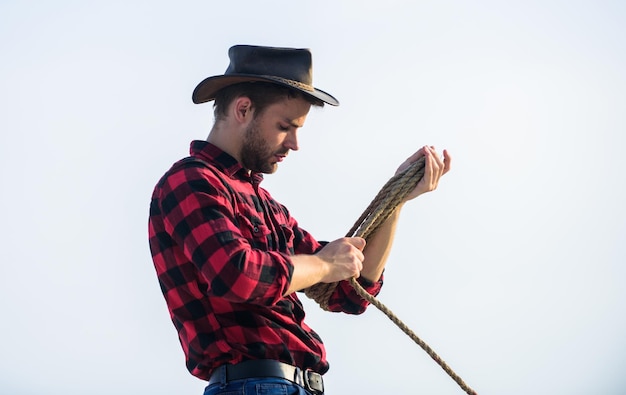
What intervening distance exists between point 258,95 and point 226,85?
0.21 m

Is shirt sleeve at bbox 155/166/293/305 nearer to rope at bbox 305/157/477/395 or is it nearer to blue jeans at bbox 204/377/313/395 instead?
blue jeans at bbox 204/377/313/395

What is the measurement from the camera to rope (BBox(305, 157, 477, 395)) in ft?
13.8

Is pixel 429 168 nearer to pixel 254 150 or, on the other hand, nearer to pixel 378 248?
pixel 378 248

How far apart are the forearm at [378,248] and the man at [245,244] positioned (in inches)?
8.2

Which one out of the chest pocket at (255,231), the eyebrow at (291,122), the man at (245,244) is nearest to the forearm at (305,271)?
the man at (245,244)

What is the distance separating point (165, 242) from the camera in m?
3.87

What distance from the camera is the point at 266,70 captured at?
171 inches

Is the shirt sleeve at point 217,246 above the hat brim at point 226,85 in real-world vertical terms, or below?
below

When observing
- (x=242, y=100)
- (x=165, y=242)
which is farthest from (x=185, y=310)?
(x=242, y=100)

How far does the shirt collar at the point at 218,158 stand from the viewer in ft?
13.4

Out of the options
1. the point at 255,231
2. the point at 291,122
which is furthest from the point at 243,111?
the point at 255,231

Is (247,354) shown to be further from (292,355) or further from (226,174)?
(226,174)

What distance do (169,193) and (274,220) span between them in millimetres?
611

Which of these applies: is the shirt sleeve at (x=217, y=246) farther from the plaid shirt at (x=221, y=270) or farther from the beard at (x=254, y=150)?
the beard at (x=254, y=150)
